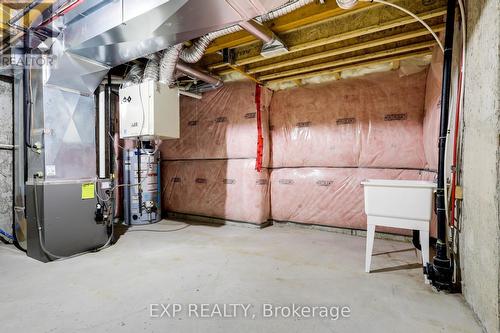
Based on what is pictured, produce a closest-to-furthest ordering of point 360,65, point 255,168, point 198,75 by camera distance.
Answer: point 360,65, point 198,75, point 255,168

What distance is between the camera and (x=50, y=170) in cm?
247

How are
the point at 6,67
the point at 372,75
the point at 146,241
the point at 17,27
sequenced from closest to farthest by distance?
the point at 17,27, the point at 6,67, the point at 146,241, the point at 372,75

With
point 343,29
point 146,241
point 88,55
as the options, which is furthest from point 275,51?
point 146,241

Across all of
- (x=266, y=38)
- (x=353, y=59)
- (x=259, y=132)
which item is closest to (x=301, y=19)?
(x=266, y=38)

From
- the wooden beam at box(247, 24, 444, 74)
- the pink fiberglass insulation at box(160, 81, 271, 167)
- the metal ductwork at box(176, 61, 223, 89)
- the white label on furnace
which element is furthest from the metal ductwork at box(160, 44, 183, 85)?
the white label on furnace

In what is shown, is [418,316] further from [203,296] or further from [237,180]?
[237,180]

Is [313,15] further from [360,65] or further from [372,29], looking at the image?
[360,65]

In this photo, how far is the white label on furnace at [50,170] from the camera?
2.45 metres

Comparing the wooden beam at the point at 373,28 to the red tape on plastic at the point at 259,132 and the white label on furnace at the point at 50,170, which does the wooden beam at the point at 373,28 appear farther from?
the white label on furnace at the point at 50,170

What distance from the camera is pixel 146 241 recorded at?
311 cm

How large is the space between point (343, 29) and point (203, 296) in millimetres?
2668

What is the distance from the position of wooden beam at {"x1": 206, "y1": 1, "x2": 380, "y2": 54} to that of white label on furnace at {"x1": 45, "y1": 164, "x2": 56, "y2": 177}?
2.17 metres

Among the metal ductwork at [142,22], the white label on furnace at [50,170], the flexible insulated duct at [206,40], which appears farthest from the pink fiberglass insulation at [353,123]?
the white label on furnace at [50,170]

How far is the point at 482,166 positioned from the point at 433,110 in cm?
145
